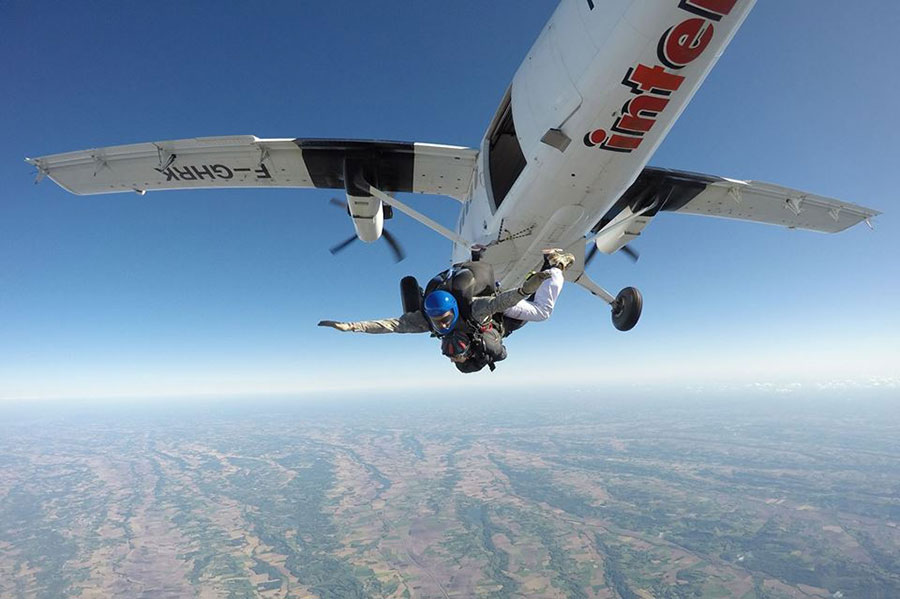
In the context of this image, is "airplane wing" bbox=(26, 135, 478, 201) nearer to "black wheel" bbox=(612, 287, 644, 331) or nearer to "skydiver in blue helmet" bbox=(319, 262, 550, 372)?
"skydiver in blue helmet" bbox=(319, 262, 550, 372)

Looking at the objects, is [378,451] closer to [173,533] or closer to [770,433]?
[173,533]

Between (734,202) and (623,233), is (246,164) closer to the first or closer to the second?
(623,233)

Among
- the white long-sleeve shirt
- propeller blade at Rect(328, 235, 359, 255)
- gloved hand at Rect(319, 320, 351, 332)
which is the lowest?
gloved hand at Rect(319, 320, 351, 332)

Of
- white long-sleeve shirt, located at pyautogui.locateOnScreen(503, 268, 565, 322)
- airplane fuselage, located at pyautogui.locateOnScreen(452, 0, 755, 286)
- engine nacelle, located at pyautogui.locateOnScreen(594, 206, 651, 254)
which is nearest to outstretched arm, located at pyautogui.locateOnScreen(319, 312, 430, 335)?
white long-sleeve shirt, located at pyautogui.locateOnScreen(503, 268, 565, 322)

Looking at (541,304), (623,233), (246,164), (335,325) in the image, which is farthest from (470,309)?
(246,164)

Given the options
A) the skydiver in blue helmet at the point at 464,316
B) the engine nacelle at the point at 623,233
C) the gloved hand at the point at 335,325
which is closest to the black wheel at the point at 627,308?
the engine nacelle at the point at 623,233
